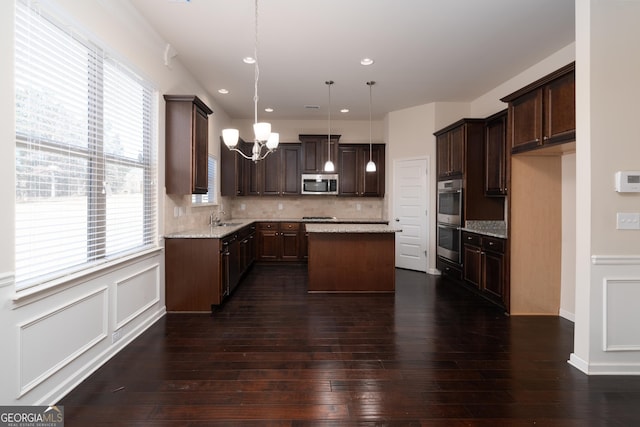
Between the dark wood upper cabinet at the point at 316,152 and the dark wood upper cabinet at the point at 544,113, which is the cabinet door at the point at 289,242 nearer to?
the dark wood upper cabinet at the point at 316,152

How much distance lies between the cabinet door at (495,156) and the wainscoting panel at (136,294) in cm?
438

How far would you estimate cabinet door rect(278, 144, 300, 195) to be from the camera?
6.87 m

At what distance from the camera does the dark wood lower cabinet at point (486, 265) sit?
385 centimetres

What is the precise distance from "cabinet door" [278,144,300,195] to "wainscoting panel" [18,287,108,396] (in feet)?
15.0

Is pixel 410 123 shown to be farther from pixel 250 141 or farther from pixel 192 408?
pixel 192 408

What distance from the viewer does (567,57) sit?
11.9ft

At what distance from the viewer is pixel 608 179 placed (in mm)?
2438

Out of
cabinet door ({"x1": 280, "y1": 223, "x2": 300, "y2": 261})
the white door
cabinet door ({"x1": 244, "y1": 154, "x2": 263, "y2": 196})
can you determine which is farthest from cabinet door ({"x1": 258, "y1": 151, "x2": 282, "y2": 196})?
the white door

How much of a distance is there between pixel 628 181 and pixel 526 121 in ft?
4.11

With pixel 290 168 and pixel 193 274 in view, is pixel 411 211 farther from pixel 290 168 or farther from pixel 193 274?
pixel 193 274

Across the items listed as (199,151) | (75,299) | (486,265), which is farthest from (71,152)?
(486,265)

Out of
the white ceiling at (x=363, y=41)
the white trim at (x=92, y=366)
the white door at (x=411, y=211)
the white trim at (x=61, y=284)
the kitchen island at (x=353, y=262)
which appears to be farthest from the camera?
the white door at (x=411, y=211)

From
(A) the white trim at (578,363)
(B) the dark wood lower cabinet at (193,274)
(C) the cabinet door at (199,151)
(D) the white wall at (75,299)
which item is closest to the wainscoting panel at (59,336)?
(D) the white wall at (75,299)

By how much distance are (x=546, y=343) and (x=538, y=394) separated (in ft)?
3.27
